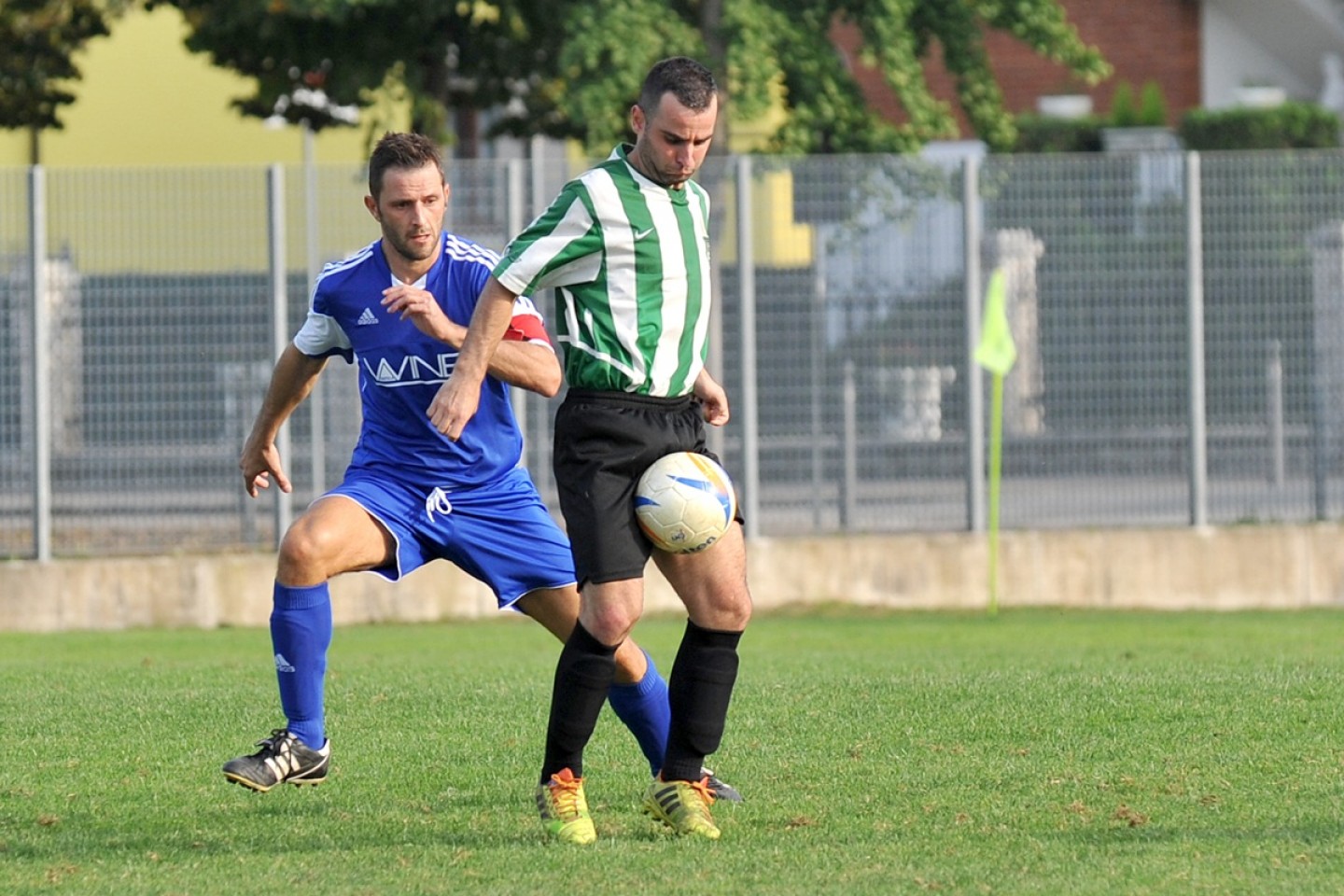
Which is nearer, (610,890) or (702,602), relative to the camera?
(610,890)

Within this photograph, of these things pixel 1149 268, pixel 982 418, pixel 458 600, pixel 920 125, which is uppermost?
pixel 920 125

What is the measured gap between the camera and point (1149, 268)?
55.2ft

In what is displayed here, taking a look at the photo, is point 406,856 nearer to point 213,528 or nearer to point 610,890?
point 610,890

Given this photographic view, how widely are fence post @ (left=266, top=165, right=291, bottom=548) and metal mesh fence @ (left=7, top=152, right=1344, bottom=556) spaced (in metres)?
0.03

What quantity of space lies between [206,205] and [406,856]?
35.0ft

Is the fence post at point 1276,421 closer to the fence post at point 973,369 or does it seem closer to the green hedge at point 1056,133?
the fence post at point 973,369

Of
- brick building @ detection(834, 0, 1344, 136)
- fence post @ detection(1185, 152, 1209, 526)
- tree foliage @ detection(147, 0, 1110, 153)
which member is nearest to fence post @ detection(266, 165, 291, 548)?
tree foliage @ detection(147, 0, 1110, 153)

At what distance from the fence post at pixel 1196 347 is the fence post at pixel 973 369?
5.29 ft

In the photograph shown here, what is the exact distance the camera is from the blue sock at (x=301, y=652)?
6.86 m

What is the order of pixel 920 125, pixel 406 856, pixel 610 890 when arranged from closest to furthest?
pixel 610 890 → pixel 406 856 → pixel 920 125

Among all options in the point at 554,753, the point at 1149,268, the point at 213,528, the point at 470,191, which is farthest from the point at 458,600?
the point at 554,753

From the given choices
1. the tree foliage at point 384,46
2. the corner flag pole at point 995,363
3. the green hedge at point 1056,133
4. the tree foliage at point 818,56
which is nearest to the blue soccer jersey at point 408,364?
the corner flag pole at point 995,363

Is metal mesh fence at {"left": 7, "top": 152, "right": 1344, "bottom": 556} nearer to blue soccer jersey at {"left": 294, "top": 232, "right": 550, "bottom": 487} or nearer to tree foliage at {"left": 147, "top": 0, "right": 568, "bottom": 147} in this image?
tree foliage at {"left": 147, "top": 0, "right": 568, "bottom": 147}

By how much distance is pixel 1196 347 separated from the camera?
16.8 metres
